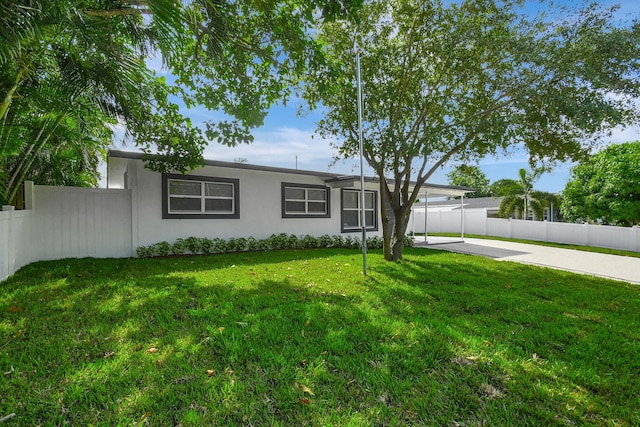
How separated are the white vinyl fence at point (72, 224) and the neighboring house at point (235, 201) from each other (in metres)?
0.36

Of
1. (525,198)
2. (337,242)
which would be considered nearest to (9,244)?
(337,242)

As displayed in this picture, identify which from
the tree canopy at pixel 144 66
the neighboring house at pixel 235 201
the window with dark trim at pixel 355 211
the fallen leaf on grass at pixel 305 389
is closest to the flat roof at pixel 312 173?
the neighboring house at pixel 235 201

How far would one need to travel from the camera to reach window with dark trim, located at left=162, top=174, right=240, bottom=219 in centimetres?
866

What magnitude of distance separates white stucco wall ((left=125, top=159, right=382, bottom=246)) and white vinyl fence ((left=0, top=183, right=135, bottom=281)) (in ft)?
1.17

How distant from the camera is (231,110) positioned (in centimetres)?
694

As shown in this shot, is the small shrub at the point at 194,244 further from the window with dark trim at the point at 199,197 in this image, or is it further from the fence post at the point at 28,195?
the fence post at the point at 28,195

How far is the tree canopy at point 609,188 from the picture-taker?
57.1 feet

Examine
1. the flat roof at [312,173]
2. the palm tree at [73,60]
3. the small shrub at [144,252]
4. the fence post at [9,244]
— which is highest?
the palm tree at [73,60]

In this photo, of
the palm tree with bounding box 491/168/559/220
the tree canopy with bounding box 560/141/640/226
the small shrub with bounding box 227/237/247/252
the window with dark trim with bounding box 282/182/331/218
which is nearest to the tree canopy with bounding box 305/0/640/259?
the window with dark trim with bounding box 282/182/331/218

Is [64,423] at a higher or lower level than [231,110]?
lower

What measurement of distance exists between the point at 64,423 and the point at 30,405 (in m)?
0.38

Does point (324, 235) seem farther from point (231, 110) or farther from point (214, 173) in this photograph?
point (231, 110)

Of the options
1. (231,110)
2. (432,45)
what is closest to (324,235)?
(231,110)

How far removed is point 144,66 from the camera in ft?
17.3
